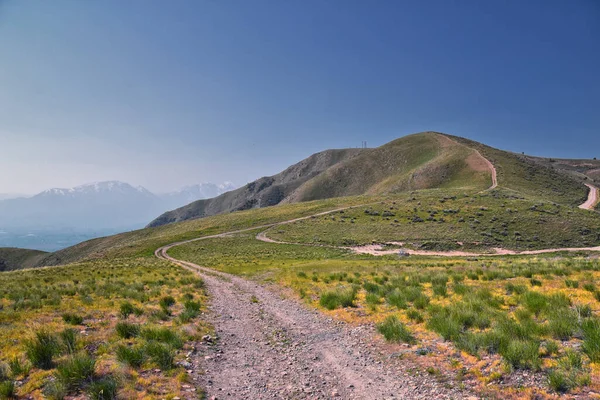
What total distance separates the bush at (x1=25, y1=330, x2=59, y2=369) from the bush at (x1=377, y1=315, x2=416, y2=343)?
962 cm

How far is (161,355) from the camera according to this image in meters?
8.05

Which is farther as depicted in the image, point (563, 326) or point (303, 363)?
point (303, 363)

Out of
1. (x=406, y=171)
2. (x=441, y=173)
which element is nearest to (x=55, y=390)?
(x=441, y=173)

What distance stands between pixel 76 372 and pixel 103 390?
3.93 feet

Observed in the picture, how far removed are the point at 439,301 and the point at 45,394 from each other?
42.3 feet

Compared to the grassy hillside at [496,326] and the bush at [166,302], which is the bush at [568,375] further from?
the bush at [166,302]

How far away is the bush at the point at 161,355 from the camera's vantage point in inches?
306

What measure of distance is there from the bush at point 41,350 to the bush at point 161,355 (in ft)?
7.83

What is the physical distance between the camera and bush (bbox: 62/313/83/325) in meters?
11.3

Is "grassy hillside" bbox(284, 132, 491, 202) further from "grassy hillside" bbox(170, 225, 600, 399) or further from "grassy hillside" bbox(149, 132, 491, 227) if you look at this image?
"grassy hillside" bbox(170, 225, 600, 399)

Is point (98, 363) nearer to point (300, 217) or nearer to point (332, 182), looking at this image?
point (300, 217)

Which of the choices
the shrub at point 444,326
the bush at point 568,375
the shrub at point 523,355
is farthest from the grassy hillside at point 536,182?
the bush at point 568,375

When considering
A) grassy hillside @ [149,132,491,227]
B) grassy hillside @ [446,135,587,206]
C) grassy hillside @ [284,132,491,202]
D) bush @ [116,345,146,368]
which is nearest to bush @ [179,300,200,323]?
bush @ [116,345,146,368]

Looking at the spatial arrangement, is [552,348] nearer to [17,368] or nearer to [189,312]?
[189,312]
